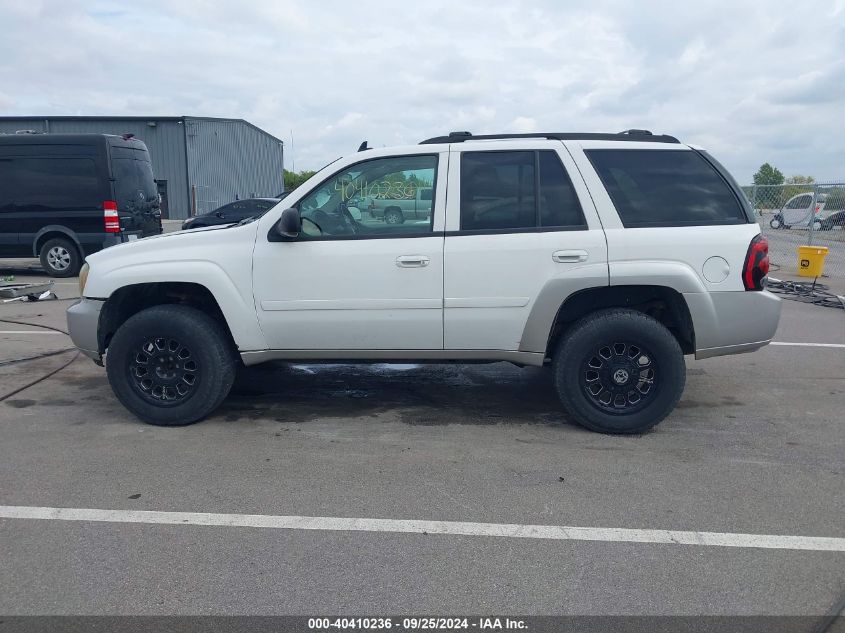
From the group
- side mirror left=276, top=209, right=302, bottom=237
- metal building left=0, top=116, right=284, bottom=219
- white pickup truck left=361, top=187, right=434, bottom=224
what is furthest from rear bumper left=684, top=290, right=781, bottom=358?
metal building left=0, top=116, right=284, bottom=219

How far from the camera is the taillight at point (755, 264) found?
4754 millimetres

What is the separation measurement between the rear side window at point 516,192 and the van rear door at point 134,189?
9767 millimetres

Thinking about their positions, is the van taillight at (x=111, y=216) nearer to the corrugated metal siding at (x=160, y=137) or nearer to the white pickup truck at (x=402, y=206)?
the white pickup truck at (x=402, y=206)

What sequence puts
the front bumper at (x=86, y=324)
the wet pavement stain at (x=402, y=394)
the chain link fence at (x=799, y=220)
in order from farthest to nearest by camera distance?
1. the chain link fence at (x=799, y=220)
2. the wet pavement stain at (x=402, y=394)
3. the front bumper at (x=86, y=324)

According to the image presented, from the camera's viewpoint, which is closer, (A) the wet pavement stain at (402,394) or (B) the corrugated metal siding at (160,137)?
(A) the wet pavement stain at (402,394)

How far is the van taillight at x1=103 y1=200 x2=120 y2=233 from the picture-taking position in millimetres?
12781

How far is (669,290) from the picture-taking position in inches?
191

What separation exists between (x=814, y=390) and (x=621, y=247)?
262cm

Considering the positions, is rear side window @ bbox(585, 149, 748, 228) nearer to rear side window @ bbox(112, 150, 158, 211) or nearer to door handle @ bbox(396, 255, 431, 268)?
door handle @ bbox(396, 255, 431, 268)

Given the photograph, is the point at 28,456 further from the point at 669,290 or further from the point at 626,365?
the point at 669,290

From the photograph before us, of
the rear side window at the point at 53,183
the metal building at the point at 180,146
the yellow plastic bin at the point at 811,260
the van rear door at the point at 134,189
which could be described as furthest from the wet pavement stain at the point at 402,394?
the metal building at the point at 180,146

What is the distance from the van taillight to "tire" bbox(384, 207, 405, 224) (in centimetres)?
943

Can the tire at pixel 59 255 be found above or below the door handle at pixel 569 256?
below

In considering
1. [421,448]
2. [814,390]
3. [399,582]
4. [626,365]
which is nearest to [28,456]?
[421,448]
